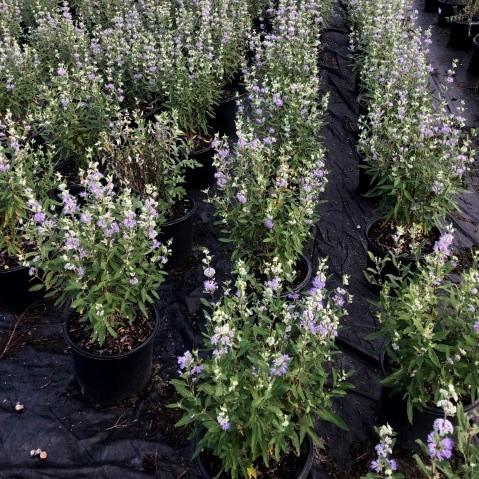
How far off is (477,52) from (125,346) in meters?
7.41

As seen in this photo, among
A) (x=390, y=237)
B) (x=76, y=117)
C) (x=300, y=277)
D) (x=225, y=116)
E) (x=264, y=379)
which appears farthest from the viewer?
(x=225, y=116)

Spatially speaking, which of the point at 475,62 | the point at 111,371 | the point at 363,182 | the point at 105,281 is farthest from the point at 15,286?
the point at 475,62

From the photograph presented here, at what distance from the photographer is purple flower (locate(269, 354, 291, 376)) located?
8.12 feet

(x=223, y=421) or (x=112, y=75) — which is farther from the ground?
(x=223, y=421)

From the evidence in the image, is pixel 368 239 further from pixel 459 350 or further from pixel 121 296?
pixel 121 296

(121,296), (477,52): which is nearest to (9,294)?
(121,296)

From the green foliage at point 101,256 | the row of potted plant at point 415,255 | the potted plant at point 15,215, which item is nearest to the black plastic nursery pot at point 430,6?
the row of potted plant at point 415,255

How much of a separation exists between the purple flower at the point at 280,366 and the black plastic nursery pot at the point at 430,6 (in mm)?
10796

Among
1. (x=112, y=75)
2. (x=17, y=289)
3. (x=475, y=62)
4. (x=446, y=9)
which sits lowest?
(x=17, y=289)

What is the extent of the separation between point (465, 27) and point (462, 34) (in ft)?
0.39

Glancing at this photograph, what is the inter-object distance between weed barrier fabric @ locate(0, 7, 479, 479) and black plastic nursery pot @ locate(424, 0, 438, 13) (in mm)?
7659

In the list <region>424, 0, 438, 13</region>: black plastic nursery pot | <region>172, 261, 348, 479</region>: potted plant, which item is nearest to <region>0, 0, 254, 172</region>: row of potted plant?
<region>172, 261, 348, 479</region>: potted plant

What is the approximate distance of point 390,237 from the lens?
4.73 metres

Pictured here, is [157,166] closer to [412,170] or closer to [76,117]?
[76,117]
